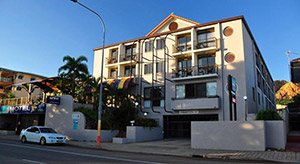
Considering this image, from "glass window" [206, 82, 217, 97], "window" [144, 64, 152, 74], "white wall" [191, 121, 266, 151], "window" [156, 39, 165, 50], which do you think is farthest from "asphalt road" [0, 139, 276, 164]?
"window" [156, 39, 165, 50]

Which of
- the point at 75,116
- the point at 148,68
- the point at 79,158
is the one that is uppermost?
the point at 148,68

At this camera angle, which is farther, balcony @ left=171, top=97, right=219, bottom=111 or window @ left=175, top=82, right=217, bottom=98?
window @ left=175, top=82, right=217, bottom=98

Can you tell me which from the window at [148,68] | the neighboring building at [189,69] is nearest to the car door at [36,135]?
the neighboring building at [189,69]

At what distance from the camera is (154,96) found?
27.9 meters

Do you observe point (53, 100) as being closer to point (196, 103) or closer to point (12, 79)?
point (196, 103)

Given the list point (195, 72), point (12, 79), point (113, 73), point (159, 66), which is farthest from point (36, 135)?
point (12, 79)

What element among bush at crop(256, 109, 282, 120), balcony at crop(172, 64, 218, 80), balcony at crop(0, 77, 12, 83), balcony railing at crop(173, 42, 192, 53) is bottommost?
bush at crop(256, 109, 282, 120)

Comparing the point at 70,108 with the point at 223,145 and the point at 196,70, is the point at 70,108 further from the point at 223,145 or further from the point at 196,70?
the point at 223,145

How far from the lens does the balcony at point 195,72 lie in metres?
24.4

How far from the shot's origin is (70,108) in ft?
79.0

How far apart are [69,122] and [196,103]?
13.4 metres

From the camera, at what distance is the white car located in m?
17.7

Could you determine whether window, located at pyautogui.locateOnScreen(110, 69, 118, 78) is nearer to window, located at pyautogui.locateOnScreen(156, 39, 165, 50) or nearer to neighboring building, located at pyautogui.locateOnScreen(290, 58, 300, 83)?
window, located at pyautogui.locateOnScreen(156, 39, 165, 50)

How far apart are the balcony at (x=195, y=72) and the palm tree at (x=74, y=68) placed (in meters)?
12.2
